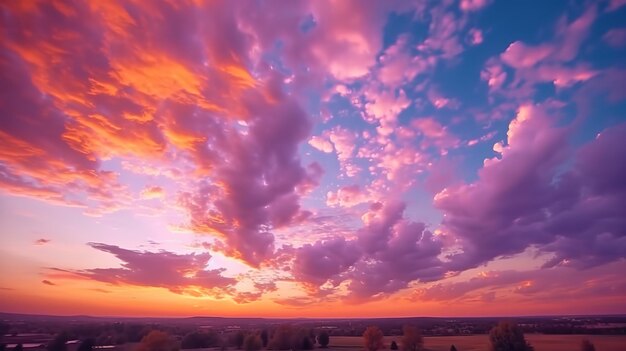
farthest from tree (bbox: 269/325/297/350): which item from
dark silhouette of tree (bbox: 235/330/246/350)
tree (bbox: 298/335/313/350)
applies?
dark silhouette of tree (bbox: 235/330/246/350)

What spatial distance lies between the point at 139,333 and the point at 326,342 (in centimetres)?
6128

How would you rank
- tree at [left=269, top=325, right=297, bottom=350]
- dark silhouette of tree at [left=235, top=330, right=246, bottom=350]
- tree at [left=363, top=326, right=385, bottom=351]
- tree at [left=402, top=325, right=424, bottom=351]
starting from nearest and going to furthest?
tree at [left=363, top=326, right=385, bottom=351] < tree at [left=402, top=325, right=424, bottom=351] < tree at [left=269, top=325, right=297, bottom=350] < dark silhouette of tree at [left=235, top=330, right=246, bottom=350]

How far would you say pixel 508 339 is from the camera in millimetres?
73938

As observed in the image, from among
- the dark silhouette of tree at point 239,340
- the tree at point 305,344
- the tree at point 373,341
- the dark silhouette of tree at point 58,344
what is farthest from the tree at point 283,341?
the dark silhouette of tree at point 58,344

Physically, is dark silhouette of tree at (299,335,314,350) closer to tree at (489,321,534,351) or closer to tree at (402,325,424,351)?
tree at (402,325,424,351)

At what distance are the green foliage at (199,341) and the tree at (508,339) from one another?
254 feet

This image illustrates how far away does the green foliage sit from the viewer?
108 m

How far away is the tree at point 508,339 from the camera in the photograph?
73125mm

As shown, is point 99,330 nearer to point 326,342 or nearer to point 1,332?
point 1,332

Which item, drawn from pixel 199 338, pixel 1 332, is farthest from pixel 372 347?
pixel 1 332

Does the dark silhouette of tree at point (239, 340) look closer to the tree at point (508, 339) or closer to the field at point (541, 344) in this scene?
the field at point (541, 344)

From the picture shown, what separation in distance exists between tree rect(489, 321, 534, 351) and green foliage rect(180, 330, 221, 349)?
7731 cm

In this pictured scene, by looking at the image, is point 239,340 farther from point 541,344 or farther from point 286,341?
point 541,344

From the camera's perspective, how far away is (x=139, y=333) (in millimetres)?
119688
